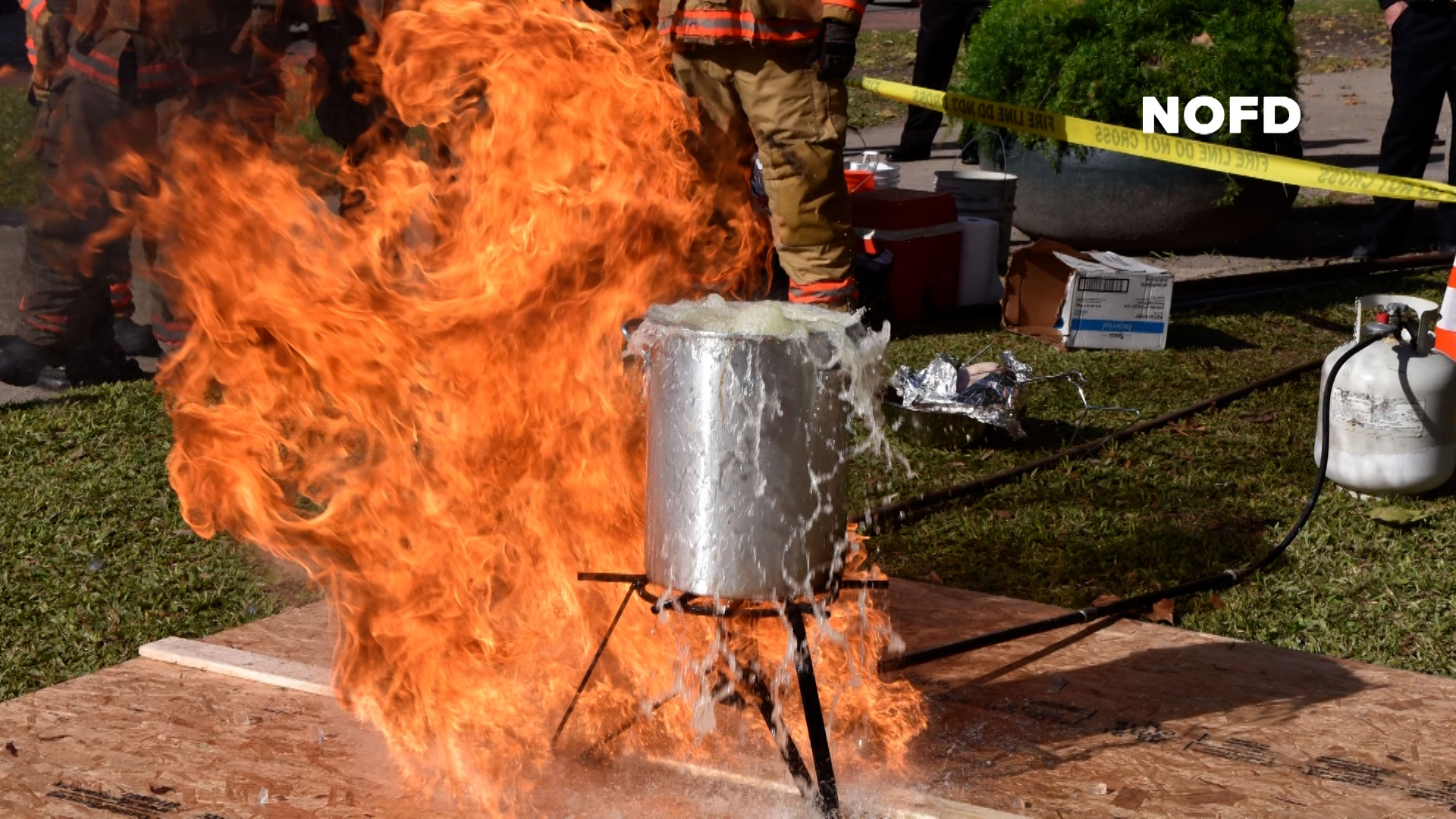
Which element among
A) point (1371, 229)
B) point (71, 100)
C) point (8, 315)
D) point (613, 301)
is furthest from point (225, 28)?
point (1371, 229)

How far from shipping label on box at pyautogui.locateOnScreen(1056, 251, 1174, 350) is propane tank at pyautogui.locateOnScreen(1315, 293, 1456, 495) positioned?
2076 millimetres

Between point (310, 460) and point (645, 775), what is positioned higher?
point (310, 460)

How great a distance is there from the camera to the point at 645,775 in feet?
10.5

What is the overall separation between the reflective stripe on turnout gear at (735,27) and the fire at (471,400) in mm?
2129

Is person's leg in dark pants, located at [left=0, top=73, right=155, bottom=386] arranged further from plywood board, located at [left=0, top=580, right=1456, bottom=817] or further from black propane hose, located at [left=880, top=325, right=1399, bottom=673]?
black propane hose, located at [left=880, top=325, right=1399, bottom=673]

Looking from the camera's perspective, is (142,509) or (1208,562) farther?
(142,509)

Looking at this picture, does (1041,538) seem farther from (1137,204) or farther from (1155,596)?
(1137,204)

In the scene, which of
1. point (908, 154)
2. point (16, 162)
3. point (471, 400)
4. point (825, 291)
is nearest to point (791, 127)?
point (825, 291)

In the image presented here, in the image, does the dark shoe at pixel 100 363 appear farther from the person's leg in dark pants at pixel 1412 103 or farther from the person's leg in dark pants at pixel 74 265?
the person's leg in dark pants at pixel 1412 103

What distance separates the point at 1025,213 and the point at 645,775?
722 cm

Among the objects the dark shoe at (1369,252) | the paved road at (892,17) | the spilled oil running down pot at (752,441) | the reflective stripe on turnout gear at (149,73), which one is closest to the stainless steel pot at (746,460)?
the spilled oil running down pot at (752,441)

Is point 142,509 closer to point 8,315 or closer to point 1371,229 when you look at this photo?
point 8,315

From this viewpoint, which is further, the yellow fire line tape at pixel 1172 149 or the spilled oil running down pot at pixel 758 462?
the yellow fire line tape at pixel 1172 149

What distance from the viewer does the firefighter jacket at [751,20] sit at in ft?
18.9
